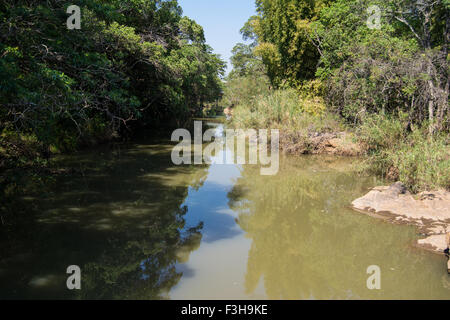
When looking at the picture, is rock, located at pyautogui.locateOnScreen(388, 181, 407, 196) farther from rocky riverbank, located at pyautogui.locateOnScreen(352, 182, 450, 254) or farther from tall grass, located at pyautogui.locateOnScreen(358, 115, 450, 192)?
tall grass, located at pyautogui.locateOnScreen(358, 115, 450, 192)

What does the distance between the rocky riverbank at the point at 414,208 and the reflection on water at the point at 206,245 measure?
0.29 meters

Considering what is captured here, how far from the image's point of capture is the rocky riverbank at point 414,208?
5707 millimetres

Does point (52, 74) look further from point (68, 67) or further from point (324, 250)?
point (324, 250)

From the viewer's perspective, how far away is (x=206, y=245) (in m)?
5.26

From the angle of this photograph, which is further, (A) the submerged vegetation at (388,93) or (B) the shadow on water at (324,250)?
(A) the submerged vegetation at (388,93)

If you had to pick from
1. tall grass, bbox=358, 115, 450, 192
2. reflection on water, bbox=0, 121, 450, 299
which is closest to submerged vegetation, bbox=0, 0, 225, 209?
reflection on water, bbox=0, 121, 450, 299

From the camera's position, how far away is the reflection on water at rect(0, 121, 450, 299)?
403cm

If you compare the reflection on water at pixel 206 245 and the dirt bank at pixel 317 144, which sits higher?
the dirt bank at pixel 317 144

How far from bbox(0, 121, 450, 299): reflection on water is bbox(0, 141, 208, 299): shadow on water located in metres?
0.02

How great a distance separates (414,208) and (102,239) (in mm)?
5692

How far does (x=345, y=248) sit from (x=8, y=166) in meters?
6.46

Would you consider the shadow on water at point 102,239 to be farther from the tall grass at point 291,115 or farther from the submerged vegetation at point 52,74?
the tall grass at point 291,115

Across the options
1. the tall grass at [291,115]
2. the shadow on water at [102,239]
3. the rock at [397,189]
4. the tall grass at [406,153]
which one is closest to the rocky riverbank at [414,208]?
the rock at [397,189]
